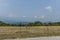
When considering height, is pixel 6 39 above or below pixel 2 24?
below

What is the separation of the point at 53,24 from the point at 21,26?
7725mm

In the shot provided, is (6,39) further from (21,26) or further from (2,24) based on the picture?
(2,24)

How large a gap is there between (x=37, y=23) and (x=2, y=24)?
260 inches

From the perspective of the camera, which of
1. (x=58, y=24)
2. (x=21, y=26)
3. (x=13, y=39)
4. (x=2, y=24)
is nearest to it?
(x=13, y=39)

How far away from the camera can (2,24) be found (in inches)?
985

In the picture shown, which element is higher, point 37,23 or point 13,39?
point 37,23

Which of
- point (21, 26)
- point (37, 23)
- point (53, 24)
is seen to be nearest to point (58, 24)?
point (53, 24)

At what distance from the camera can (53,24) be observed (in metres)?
26.2

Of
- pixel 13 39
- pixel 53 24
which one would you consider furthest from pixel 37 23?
pixel 13 39

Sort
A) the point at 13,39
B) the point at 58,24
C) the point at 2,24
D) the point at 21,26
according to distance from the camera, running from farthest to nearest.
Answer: the point at 58,24
the point at 2,24
the point at 21,26
the point at 13,39

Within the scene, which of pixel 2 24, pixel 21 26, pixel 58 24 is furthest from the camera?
pixel 58 24

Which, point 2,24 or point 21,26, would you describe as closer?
point 21,26

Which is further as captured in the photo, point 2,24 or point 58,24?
point 58,24

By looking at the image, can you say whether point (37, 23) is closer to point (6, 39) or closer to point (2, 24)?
point (2, 24)
